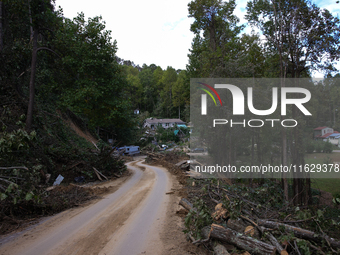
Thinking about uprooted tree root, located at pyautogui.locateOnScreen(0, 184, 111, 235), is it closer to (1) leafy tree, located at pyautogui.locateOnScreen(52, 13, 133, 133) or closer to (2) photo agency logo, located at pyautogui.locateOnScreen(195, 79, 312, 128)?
(1) leafy tree, located at pyautogui.locateOnScreen(52, 13, 133, 133)

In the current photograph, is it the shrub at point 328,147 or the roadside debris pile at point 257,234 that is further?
the shrub at point 328,147

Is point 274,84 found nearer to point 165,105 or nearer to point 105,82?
point 105,82

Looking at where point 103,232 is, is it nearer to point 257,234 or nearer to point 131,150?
point 257,234

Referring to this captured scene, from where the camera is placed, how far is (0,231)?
250 inches

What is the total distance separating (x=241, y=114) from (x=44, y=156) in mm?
13986

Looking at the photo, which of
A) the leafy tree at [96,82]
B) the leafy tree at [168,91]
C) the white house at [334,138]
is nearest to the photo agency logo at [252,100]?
the leafy tree at [96,82]

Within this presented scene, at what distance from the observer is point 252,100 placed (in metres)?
16.9

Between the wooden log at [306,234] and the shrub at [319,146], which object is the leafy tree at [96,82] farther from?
the shrub at [319,146]

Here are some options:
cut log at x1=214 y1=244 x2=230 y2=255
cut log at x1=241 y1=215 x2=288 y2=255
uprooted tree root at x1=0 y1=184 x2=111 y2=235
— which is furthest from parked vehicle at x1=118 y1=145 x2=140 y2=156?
cut log at x1=214 y1=244 x2=230 y2=255

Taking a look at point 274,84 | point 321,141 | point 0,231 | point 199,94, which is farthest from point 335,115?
point 0,231

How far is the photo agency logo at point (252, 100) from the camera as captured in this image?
555 inches

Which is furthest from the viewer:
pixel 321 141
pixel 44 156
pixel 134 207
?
pixel 321 141

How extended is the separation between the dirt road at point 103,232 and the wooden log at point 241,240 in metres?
1.19

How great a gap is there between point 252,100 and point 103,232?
47.0 ft
